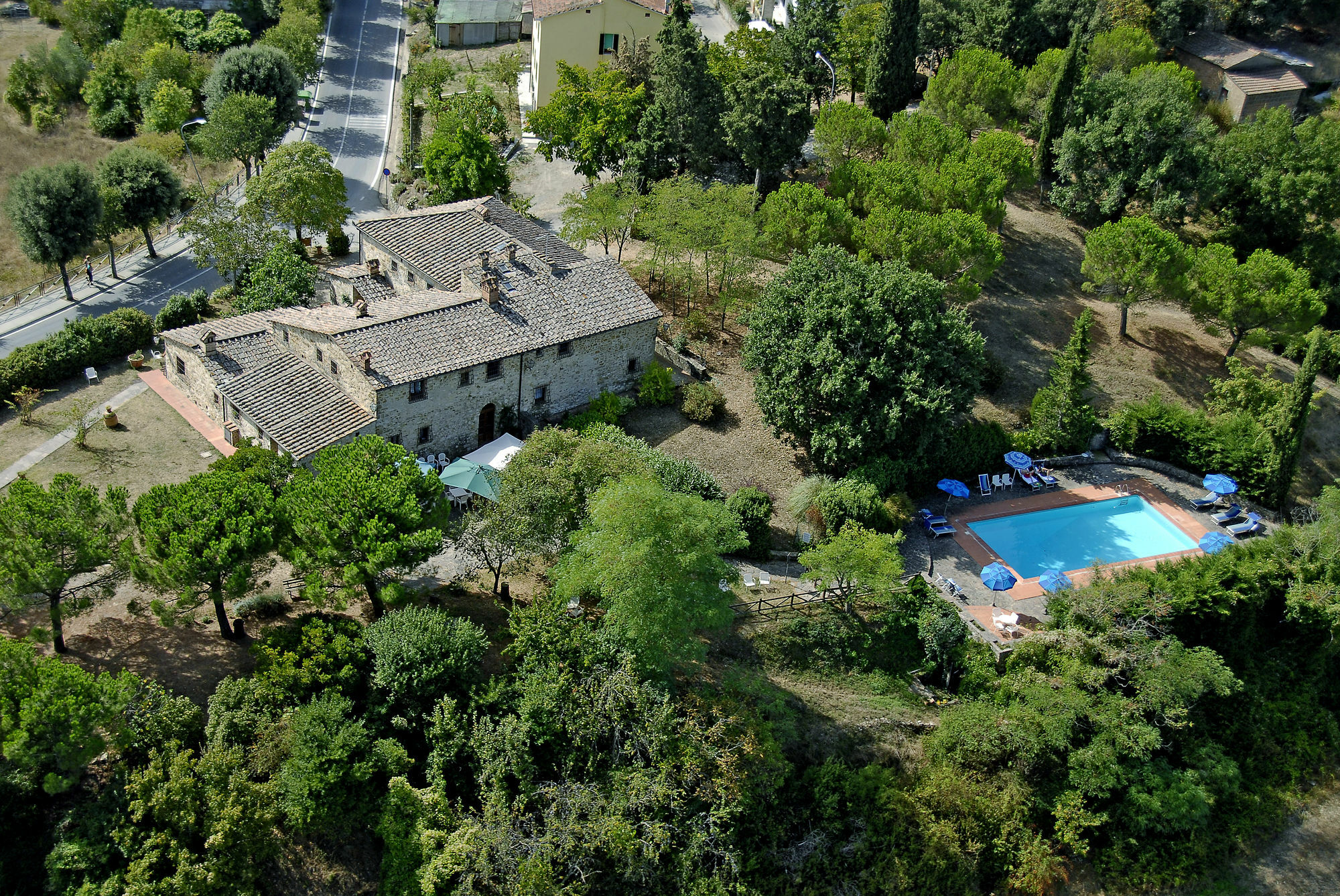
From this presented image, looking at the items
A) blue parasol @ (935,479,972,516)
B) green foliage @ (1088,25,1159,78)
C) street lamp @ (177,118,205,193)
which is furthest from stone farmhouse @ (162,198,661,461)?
green foliage @ (1088,25,1159,78)

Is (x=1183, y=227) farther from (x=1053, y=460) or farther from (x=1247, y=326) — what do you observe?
(x=1053, y=460)

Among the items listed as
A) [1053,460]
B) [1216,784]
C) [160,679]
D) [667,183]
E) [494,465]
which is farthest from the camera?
[667,183]

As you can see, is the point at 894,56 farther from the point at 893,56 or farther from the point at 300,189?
the point at 300,189

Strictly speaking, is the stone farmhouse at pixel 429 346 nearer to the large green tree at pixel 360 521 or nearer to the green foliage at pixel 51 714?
the large green tree at pixel 360 521

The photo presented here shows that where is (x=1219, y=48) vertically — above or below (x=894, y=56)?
above

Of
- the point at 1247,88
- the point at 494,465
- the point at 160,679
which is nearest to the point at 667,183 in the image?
the point at 494,465

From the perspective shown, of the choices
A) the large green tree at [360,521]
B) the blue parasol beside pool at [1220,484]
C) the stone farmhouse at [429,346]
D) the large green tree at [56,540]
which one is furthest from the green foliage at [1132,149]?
the large green tree at [56,540]

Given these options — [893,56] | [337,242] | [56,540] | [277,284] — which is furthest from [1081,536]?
[337,242]
